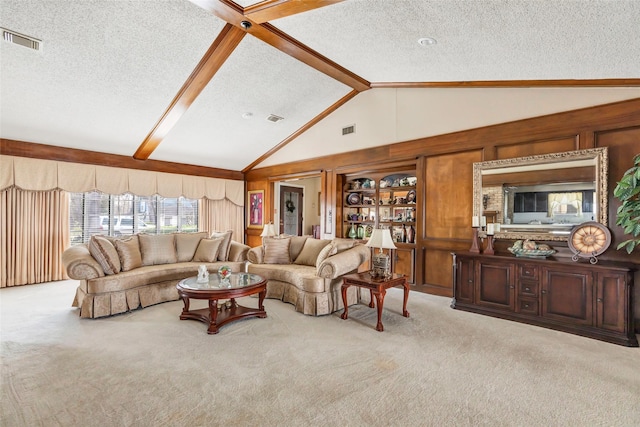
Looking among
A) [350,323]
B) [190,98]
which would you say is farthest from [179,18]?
[350,323]

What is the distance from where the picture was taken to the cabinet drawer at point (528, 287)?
3.68 meters

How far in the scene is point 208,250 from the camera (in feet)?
17.3

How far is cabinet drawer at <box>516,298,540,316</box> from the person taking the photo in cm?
367

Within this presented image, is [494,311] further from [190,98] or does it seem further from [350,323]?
[190,98]

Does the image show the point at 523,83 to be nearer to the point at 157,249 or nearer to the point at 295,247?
the point at 295,247

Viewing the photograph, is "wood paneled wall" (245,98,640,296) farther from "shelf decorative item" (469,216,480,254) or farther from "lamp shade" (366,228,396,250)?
"lamp shade" (366,228,396,250)

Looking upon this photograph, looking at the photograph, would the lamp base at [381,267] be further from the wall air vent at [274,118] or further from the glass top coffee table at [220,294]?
the wall air vent at [274,118]

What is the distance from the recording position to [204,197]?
7.80m

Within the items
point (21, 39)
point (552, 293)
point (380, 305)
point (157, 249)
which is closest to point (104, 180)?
point (157, 249)

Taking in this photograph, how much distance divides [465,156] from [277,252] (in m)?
3.14

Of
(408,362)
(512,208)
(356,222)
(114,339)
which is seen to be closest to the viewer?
(408,362)

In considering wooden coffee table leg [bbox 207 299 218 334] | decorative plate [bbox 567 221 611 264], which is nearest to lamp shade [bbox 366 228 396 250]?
wooden coffee table leg [bbox 207 299 218 334]

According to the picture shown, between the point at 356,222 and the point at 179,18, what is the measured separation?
4436 mm

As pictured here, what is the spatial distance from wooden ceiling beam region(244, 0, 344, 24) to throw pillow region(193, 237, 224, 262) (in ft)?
10.8
